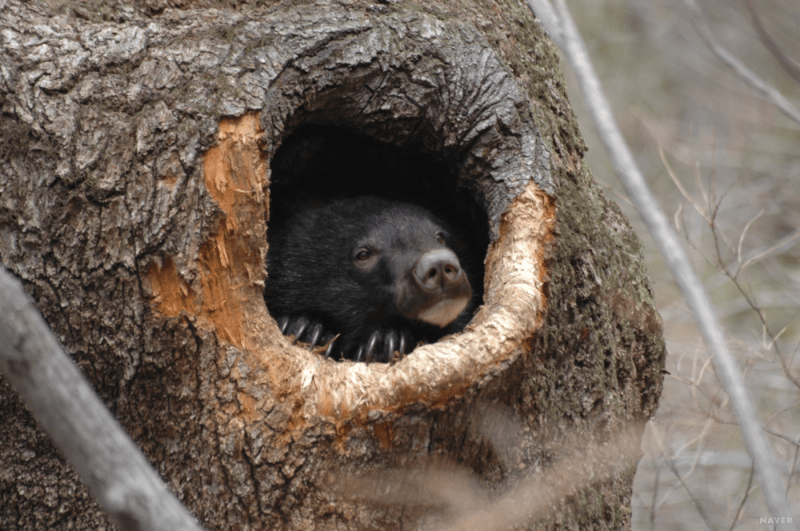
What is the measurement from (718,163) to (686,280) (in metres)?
6.40

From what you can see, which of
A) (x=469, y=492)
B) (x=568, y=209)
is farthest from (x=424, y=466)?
(x=568, y=209)

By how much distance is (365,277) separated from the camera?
11.2 feet

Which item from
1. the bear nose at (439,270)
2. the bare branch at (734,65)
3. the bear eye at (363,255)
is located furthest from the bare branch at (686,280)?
the bare branch at (734,65)

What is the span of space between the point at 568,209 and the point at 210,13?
5.15 feet

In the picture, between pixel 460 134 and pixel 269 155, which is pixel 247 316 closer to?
pixel 269 155

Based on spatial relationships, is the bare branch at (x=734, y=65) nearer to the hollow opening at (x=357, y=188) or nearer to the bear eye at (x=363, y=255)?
the hollow opening at (x=357, y=188)

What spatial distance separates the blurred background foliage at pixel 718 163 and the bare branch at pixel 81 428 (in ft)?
16.0

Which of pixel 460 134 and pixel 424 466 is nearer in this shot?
pixel 424 466

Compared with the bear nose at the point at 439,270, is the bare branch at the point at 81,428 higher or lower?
higher

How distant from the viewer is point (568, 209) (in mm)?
2686

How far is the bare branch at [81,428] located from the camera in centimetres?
104

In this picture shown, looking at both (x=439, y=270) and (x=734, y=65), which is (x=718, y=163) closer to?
(x=734, y=65)

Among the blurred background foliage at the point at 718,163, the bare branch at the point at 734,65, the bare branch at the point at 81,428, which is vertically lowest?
the blurred background foliage at the point at 718,163

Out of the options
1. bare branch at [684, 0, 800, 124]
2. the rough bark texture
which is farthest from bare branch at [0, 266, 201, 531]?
bare branch at [684, 0, 800, 124]
